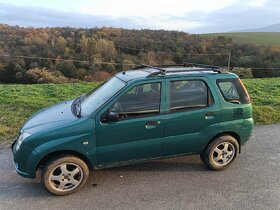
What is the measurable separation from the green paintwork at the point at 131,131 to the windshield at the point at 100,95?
12 centimetres

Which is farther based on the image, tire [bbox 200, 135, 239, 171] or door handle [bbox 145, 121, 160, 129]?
tire [bbox 200, 135, 239, 171]

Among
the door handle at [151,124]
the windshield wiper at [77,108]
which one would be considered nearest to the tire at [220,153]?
the door handle at [151,124]

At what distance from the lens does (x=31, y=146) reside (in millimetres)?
4512

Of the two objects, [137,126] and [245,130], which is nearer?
[137,126]

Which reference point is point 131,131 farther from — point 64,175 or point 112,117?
point 64,175

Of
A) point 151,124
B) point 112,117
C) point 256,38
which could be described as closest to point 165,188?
point 151,124

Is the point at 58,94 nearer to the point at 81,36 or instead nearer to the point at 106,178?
the point at 106,178

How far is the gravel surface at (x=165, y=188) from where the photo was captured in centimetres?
439

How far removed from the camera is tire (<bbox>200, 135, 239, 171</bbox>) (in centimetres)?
535

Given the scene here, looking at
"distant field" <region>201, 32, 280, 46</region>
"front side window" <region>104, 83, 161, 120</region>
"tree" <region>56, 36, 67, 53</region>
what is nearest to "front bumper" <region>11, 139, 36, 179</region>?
"front side window" <region>104, 83, 161, 120</region>

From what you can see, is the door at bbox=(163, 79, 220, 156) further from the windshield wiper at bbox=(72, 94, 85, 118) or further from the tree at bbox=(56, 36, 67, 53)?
the tree at bbox=(56, 36, 67, 53)

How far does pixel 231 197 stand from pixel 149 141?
1375 millimetres

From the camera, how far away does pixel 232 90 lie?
547 cm

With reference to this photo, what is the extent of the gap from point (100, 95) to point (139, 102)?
2.33ft
